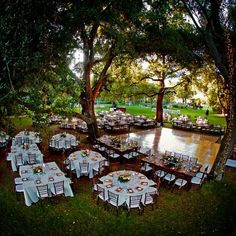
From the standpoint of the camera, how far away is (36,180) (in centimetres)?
947

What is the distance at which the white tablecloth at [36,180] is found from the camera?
9.09 meters

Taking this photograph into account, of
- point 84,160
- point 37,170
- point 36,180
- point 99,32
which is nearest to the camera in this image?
point 36,180

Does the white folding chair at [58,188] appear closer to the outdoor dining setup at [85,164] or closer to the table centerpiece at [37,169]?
the table centerpiece at [37,169]

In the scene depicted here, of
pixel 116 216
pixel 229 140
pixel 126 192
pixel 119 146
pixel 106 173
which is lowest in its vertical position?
pixel 116 216

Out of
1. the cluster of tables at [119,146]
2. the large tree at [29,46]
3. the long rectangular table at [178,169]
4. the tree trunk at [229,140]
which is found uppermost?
the large tree at [29,46]

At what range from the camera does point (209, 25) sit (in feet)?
35.1

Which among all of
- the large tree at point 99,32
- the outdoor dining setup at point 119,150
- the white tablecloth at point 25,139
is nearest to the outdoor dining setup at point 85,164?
the outdoor dining setup at point 119,150

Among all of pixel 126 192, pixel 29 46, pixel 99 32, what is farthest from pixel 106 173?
pixel 99 32

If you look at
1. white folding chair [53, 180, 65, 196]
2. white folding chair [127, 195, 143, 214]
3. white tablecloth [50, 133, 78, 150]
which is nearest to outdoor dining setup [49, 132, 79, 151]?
white tablecloth [50, 133, 78, 150]

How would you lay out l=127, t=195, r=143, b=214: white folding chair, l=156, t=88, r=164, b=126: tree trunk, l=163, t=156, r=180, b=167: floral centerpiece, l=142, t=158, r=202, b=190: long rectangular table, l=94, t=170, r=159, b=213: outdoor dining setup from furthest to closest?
l=156, t=88, r=164, b=126: tree trunk, l=163, t=156, r=180, b=167: floral centerpiece, l=142, t=158, r=202, b=190: long rectangular table, l=94, t=170, r=159, b=213: outdoor dining setup, l=127, t=195, r=143, b=214: white folding chair

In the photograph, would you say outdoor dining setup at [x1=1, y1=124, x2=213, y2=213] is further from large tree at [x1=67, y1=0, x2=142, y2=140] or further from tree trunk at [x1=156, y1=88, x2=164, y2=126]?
tree trunk at [x1=156, y1=88, x2=164, y2=126]

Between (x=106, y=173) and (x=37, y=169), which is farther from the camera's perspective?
(x=106, y=173)

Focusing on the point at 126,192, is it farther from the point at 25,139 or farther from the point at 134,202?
the point at 25,139

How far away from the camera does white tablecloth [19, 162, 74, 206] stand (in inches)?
358
